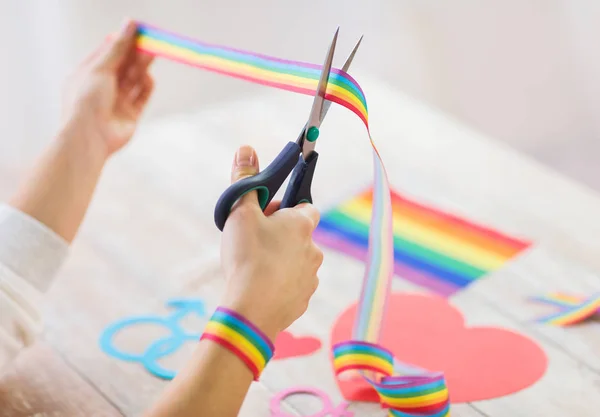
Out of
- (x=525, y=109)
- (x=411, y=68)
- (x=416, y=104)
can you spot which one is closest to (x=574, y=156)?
(x=525, y=109)

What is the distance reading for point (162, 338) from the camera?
0.76 metres

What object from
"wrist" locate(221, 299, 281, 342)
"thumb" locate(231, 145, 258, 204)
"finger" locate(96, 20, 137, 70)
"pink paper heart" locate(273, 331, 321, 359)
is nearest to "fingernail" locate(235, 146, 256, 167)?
"thumb" locate(231, 145, 258, 204)

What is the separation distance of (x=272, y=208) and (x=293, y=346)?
18 cm

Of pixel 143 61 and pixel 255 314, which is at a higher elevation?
pixel 143 61

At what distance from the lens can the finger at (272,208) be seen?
615 mm

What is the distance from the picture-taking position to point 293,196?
61 cm

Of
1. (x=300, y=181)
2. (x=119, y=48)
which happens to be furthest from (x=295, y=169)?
(x=119, y=48)

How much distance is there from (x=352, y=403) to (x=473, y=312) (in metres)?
0.17

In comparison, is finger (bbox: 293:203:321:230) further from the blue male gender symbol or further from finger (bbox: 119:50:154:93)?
finger (bbox: 119:50:154:93)

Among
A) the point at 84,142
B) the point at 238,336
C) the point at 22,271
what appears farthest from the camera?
the point at 84,142

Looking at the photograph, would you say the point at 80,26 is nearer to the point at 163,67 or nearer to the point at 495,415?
the point at 163,67

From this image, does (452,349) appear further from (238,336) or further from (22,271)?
(22,271)

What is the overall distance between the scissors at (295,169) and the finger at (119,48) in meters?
0.34

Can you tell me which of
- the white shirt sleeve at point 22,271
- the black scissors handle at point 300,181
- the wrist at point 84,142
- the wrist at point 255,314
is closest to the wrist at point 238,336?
the wrist at point 255,314
